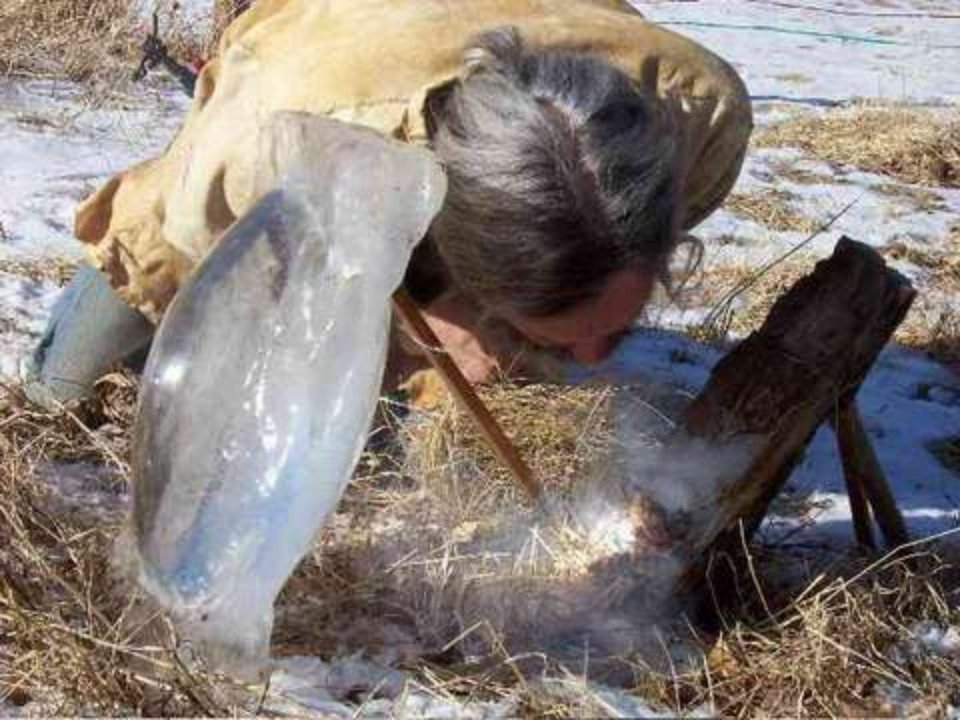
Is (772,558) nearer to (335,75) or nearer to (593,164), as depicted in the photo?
(593,164)

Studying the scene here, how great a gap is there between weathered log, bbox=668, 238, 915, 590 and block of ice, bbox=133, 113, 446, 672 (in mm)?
642

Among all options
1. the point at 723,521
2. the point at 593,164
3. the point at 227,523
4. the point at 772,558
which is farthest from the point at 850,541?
the point at 227,523

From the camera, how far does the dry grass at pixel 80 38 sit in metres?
5.09

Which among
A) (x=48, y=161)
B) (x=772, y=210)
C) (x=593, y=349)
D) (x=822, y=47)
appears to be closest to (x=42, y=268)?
(x=48, y=161)

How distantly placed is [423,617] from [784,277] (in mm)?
1859

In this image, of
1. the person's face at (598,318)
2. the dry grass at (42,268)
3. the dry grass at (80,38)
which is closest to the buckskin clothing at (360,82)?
the person's face at (598,318)

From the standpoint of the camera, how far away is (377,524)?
7.74ft

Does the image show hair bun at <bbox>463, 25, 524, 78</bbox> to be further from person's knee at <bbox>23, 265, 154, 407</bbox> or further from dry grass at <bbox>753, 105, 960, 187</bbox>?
dry grass at <bbox>753, 105, 960, 187</bbox>

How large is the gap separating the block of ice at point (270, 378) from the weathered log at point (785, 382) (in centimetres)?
64

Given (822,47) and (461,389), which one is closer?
(461,389)

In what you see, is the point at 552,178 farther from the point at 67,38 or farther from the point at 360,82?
the point at 67,38

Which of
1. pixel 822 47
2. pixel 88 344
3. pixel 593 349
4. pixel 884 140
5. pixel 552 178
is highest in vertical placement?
pixel 552 178

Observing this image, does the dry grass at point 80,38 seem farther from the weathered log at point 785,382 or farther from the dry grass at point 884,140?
the weathered log at point 785,382

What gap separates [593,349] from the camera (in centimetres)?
203
